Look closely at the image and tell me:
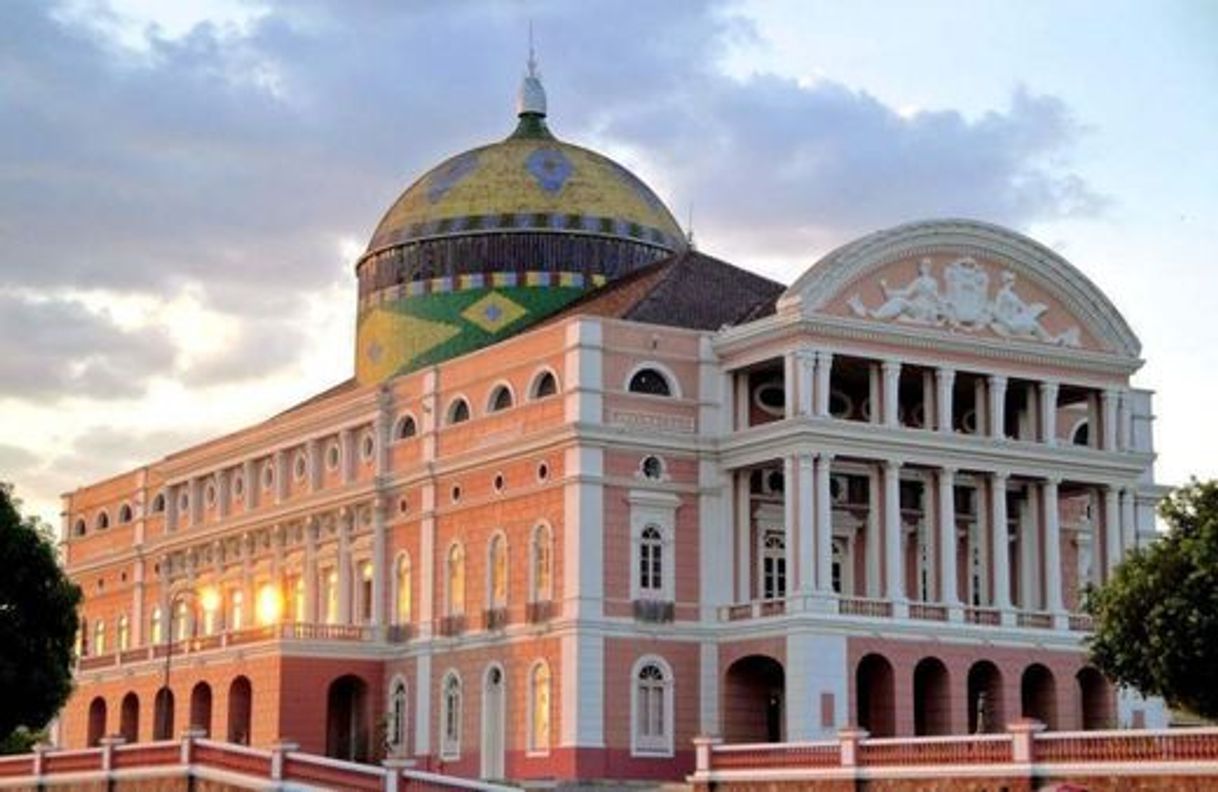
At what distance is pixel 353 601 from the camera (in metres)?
63.3

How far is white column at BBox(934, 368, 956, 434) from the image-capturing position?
5588cm

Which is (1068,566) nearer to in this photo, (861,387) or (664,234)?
(861,387)

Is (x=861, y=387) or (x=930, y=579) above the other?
(x=861, y=387)

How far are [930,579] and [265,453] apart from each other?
67.3 ft

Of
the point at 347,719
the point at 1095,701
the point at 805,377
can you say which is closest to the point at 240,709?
the point at 347,719

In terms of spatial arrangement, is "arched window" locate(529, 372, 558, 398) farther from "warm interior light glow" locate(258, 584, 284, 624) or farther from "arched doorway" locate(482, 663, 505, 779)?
"warm interior light glow" locate(258, 584, 284, 624)

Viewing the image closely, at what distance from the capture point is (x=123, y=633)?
7544cm

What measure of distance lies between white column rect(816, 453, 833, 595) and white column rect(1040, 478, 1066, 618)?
648 cm

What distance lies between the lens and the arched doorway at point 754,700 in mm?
55688

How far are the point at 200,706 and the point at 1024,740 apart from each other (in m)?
32.2

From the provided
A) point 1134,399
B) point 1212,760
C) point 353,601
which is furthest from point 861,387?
point 1212,760

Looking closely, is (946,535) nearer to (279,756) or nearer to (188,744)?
(279,756)

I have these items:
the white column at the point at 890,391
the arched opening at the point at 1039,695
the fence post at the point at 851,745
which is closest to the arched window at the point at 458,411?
the white column at the point at 890,391

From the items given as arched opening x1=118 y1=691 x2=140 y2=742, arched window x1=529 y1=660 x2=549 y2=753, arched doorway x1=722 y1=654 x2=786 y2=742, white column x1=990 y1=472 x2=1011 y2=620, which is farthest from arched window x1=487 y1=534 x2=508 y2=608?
arched opening x1=118 y1=691 x2=140 y2=742
